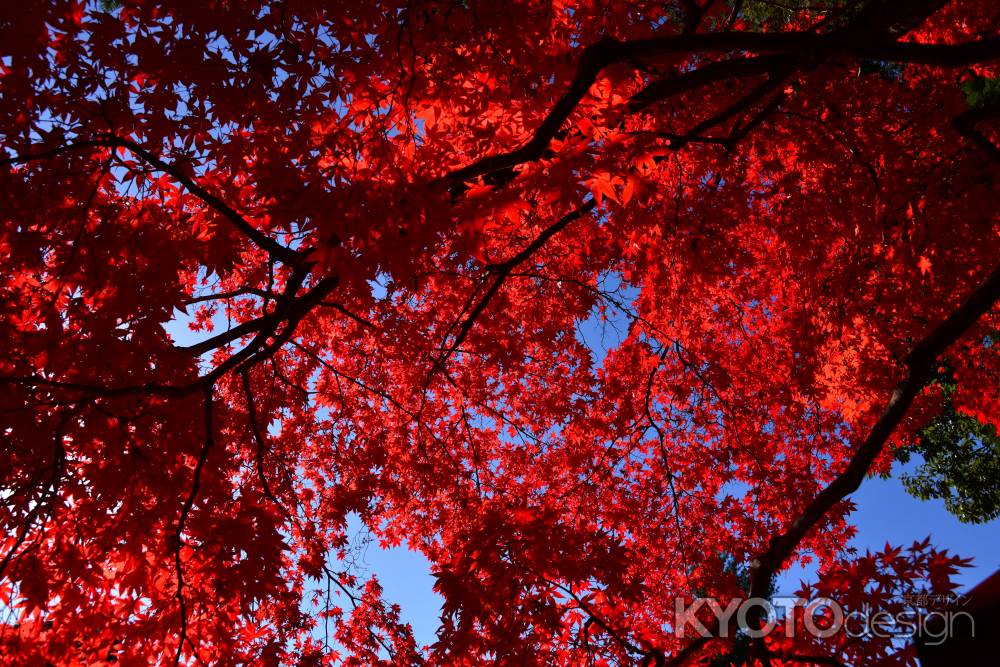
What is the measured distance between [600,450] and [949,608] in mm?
6228

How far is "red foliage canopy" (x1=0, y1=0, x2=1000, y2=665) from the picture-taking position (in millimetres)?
3811

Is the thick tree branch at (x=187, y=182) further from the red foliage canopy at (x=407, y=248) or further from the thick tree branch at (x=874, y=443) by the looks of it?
the thick tree branch at (x=874, y=443)

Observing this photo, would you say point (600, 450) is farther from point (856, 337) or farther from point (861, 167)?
point (861, 167)

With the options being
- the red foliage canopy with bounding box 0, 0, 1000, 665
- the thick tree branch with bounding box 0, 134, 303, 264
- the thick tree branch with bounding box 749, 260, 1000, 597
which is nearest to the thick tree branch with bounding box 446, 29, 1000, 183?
the red foliage canopy with bounding box 0, 0, 1000, 665

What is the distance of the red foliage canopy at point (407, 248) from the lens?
3.81m

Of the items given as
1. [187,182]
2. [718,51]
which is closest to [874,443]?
[718,51]

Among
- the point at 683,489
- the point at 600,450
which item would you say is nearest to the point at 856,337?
the point at 683,489

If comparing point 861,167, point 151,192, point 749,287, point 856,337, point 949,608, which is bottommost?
point 949,608

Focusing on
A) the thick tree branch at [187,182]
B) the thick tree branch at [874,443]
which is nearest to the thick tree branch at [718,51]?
the thick tree branch at [187,182]

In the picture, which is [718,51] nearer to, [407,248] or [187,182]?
[407,248]

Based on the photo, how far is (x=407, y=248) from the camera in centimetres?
366

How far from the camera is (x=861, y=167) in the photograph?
284 inches

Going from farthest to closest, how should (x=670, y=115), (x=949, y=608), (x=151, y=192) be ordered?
(x=670, y=115), (x=151, y=192), (x=949, y=608)

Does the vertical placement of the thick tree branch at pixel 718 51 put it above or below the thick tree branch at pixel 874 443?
above
